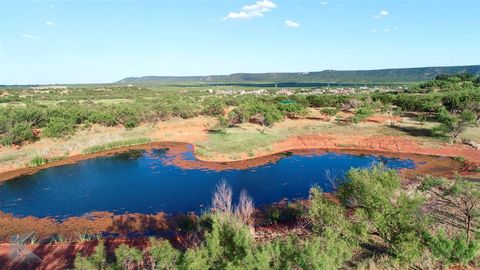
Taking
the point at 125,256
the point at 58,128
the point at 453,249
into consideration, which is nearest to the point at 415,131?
the point at 453,249

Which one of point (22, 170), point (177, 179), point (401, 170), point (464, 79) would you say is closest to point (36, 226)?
point (177, 179)

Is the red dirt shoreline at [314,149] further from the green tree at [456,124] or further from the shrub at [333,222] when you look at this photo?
the shrub at [333,222]

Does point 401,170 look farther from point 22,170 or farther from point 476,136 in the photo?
point 22,170

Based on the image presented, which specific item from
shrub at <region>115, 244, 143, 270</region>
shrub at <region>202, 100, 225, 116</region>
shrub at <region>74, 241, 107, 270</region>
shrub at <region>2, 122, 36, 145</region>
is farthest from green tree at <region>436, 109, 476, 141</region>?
shrub at <region>2, 122, 36, 145</region>

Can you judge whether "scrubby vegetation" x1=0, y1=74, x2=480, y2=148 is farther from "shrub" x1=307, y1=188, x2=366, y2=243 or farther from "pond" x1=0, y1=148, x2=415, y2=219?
"shrub" x1=307, y1=188, x2=366, y2=243

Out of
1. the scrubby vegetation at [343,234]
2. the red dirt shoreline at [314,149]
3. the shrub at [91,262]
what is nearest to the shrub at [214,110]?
the red dirt shoreline at [314,149]
